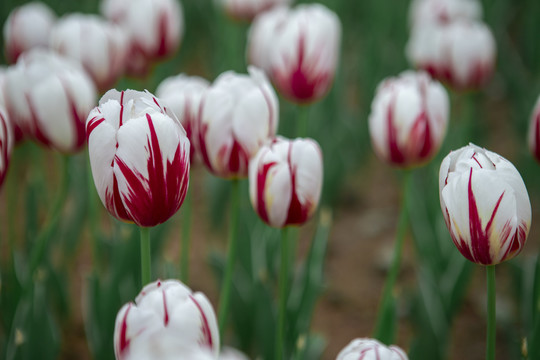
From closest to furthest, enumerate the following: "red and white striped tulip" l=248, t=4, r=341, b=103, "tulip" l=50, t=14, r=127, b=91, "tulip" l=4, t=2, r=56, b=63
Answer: "red and white striped tulip" l=248, t=4, r=341, b=103 < "tulip" l=50, t=14, r=127, b=91 < "tulip" l=4, t=2, r=56, b=63

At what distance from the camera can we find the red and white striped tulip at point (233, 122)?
917 mm

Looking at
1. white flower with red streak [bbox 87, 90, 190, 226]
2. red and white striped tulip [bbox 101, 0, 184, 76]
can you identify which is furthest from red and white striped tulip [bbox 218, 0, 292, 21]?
white flower with red streak [bbox 87, 90, 190, 226]

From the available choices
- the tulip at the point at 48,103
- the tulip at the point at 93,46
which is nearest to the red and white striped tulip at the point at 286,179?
the tulip at the point at 48,103

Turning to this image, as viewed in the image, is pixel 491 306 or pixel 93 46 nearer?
pixel 491 306

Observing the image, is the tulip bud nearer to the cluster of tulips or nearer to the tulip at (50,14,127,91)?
the cluster of tulips

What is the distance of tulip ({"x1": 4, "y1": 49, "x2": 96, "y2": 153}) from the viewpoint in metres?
1.05

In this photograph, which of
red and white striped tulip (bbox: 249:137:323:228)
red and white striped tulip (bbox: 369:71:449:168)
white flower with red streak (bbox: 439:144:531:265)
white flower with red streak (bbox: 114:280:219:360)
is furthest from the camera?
red and white striped tulip (bbox: 369:71:449:168)

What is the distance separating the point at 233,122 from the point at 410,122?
1.08ft

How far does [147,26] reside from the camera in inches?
58.4

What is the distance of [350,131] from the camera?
206cm

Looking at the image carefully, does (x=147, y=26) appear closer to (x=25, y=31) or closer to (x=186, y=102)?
(x=25, y=31)

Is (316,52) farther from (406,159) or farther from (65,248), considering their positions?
(65,248)

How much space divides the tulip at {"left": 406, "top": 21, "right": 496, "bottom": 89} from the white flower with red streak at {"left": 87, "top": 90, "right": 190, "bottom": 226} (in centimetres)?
102

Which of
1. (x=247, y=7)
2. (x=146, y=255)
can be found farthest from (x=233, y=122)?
(x=247, y=7)
